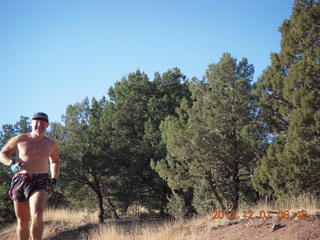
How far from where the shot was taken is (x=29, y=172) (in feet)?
16.1

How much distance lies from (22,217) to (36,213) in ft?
1.59

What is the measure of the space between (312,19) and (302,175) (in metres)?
4.59

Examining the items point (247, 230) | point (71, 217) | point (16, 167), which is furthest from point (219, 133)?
point (71, 217)

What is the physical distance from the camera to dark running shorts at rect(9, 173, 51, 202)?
4.81 meters

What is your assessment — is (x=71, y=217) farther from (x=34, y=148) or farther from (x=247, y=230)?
(x=34, y=148)

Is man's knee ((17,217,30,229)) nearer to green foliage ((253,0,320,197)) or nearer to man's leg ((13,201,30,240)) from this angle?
man's leg ((13,201,30,240))

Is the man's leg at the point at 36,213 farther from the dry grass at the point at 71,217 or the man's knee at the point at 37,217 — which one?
the dry grass at the point at 71,217

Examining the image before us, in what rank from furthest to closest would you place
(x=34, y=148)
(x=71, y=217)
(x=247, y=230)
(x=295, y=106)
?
(x=71, y=217), (x=295, y=106), (x=247, y=230), (x=34, y=148)

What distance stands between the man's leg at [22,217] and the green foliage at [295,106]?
7.03 meters

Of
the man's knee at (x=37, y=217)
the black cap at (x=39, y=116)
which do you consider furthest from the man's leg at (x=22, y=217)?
the black cap at (x=39, y=116)

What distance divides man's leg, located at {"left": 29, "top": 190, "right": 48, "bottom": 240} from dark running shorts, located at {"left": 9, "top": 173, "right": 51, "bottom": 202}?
12 centimetres

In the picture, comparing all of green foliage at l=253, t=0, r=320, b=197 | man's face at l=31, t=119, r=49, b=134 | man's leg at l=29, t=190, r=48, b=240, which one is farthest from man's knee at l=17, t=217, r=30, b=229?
green foliage at l=253, t=0, r=320, b=197

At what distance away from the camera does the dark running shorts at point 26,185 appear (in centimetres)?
481

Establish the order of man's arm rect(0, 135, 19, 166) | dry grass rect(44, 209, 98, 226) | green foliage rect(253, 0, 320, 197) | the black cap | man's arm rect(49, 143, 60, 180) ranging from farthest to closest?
dry grass rect(44, 209, 98, 226) < green foliage rect(253, 0, 320, 197) < man's arm rect(49, 143, 60, 180) < the black cap < man's arm rect(0, 135, 19, 166)
